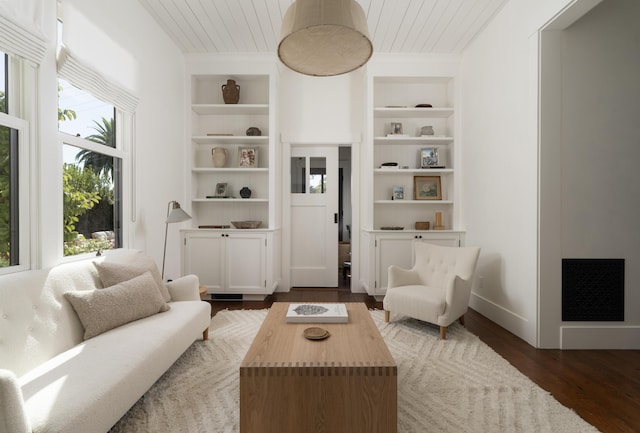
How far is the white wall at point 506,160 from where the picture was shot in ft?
9.23

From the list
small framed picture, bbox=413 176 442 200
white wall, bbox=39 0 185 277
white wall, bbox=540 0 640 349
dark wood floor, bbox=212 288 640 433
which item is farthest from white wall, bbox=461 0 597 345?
white wall, bbox=39 0 185 277

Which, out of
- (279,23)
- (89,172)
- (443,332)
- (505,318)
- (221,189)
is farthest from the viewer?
(221,189)

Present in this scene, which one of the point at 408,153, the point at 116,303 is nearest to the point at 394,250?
the point at 408,153

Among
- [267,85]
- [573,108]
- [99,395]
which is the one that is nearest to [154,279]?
[99,395]

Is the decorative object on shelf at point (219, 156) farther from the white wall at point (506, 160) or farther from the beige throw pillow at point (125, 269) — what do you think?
the white wall at point (506, 160)

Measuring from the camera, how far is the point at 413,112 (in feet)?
14.6

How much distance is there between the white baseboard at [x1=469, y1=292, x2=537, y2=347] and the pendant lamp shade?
2.54 meters

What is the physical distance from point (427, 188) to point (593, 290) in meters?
2.21

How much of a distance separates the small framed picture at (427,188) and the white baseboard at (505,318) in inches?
54.4

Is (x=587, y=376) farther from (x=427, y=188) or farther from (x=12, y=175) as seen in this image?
(x=12, y=175)

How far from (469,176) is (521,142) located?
1.15m

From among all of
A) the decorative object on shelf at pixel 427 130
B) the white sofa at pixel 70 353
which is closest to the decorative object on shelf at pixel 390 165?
the decorative object on shelf at pixel 427 130

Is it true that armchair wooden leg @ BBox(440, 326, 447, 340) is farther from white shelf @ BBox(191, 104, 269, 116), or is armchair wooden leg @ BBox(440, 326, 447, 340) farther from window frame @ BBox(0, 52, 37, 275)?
white shelf @ BBox(191, 104, 269, 116)

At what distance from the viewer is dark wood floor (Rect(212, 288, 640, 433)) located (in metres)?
1.84
